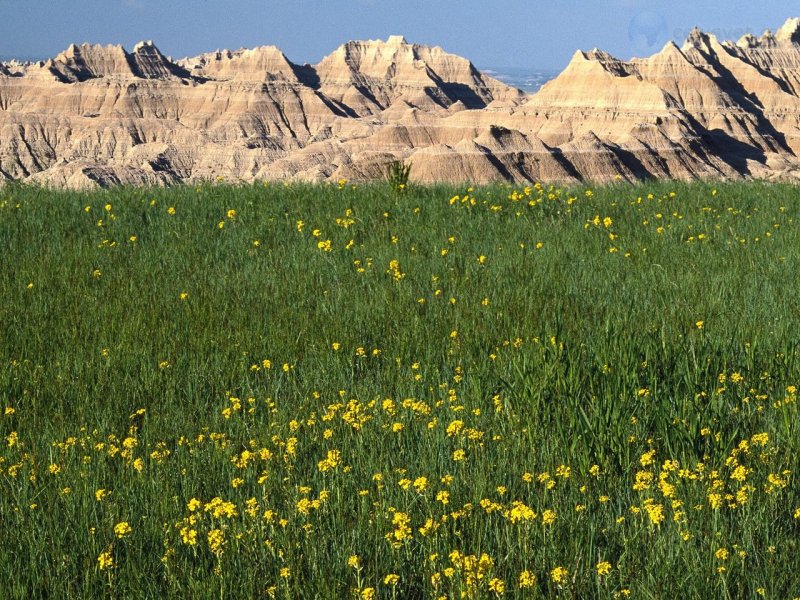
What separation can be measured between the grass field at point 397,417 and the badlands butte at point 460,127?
7896cm

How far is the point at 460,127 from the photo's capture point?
481 feet

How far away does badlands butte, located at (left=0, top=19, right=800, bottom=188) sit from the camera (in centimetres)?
11175

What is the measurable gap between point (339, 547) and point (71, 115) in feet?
598

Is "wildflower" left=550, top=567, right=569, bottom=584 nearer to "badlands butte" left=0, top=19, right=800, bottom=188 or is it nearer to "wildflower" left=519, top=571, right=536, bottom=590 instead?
"wildflower" left=519, top=571, right=536, bottom=590

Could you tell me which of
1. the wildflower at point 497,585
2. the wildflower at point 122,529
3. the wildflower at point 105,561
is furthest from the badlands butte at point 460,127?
the wildflower at point 497,585

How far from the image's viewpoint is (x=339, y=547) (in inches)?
145

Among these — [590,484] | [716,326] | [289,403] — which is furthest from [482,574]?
[716,326]

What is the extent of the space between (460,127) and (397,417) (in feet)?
475

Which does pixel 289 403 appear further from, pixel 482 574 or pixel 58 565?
pixel 482 574

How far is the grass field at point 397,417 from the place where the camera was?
358 cm

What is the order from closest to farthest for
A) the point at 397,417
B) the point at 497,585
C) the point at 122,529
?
the point at 497,585 < the point at 122,529 < the point at 397,417

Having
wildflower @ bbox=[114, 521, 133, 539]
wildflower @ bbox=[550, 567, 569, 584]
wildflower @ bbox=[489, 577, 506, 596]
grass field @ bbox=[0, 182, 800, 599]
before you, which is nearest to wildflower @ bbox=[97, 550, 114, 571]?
grass field @ bbox=[0, 182, 800, 599]

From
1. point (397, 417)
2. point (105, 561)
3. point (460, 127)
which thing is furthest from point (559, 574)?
point (460, 127)

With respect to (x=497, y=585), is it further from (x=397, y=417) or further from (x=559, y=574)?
(x=397, y=417)
